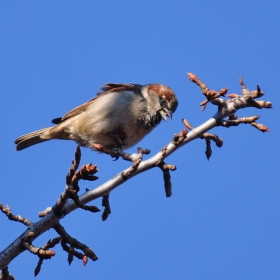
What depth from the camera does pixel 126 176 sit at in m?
4.07

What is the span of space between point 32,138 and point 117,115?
→ 1933mm

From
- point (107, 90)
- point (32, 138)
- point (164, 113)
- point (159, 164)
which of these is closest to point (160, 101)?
point (164, 113)

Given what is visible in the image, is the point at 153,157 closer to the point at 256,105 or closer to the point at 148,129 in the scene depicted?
the point at 256,105

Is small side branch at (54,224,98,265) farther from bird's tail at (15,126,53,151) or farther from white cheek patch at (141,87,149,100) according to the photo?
bird's tail at (15,126,53,151)

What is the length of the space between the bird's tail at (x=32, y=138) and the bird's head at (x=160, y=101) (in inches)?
69.1

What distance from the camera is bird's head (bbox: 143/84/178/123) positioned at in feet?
23.5

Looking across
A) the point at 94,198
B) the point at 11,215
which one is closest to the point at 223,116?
the point at 94,198

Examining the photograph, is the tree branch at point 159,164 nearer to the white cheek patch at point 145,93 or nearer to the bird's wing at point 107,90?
the white cheek patch at point 145,93

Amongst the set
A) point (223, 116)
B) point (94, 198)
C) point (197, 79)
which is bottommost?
point (94, 198)

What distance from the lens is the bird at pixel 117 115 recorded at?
6.89m

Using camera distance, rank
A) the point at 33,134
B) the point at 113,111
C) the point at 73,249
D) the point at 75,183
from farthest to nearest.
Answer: the point at 33,134 < the point at 113,111 < the point at 73,249 < the point at 75,183

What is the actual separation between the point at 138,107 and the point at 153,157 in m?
2.92

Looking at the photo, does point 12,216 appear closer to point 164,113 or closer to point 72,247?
point 72,247

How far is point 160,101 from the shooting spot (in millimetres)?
7262
